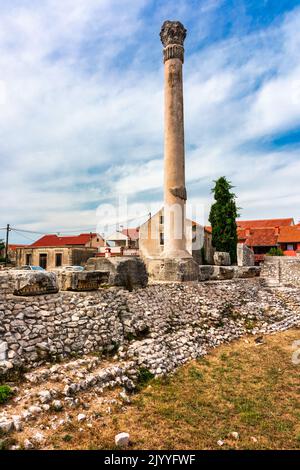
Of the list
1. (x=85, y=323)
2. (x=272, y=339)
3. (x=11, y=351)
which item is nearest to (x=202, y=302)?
(x=272, y=339)

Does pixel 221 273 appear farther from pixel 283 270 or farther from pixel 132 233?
pixel 132 233

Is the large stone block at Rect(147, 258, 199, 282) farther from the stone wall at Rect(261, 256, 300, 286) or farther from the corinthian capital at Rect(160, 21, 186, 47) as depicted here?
the stone wall at Rect(261, 256, 300, 286)

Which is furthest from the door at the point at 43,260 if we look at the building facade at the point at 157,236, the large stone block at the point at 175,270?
the large stone block at the point at 175,270

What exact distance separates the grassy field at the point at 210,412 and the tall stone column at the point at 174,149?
23.5 ft

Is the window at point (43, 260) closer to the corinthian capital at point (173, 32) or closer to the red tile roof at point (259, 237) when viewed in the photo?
the corinthian capital at point (173, 32)

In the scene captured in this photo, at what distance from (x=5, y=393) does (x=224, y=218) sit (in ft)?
72.4

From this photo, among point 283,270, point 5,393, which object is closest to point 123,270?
point 5,393

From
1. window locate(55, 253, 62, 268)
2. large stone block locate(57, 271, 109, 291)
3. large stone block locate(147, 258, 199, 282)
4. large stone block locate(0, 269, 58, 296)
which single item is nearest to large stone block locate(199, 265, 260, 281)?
large stone block locate(147, 258, 199, 282)

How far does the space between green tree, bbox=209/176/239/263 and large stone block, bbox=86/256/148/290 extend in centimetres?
1564

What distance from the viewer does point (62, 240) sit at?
131ft

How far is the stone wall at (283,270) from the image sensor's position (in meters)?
22.1

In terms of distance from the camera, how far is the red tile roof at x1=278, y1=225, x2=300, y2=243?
33.8 meters
